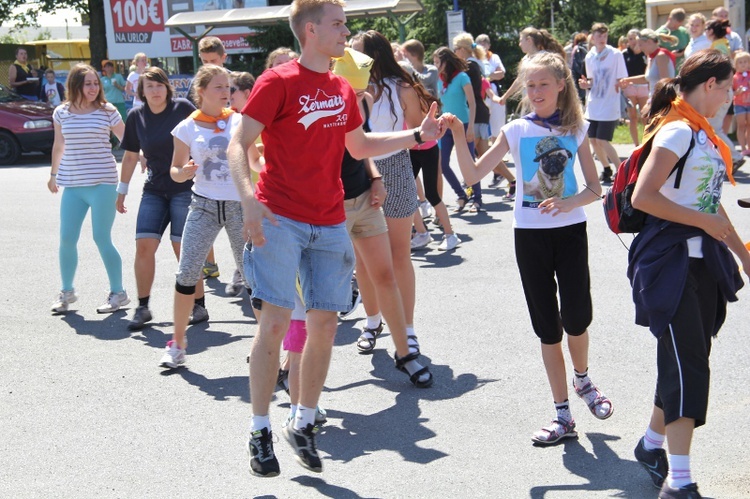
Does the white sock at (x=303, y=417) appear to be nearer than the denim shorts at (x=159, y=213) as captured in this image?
Yes

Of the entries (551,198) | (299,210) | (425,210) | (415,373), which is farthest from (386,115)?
(425,210)

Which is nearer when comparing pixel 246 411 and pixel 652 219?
pixel 652 219

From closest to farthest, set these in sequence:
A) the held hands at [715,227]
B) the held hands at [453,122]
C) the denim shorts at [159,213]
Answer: the held hands at [715,227] < the held hands at [453,122] < the denim shorts at [159,213]

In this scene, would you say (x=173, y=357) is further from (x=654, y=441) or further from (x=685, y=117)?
(x=685, y=117)

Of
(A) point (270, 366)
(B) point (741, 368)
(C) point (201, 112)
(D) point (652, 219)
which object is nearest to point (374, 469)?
(A) point (270, 366)

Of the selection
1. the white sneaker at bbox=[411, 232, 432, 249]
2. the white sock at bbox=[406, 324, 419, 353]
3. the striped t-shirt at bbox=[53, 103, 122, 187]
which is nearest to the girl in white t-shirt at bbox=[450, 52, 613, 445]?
the white sock at bbox=[406, 324, 419, 353]

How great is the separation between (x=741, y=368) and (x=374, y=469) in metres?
2.37

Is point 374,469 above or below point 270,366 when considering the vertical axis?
below

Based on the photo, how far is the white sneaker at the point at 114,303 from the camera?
7.57 m

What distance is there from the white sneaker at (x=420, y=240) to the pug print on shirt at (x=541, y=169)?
15.9 feet

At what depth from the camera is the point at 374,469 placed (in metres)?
4.35

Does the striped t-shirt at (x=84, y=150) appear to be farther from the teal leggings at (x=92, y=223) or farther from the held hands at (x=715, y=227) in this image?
the held hands at (x=715, y=227)

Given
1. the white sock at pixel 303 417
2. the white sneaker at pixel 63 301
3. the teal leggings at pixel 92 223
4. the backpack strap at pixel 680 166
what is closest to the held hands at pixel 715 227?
the backpack strap at pixel 680 166

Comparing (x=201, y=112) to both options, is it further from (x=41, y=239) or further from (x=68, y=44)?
(x=68, y=44)
